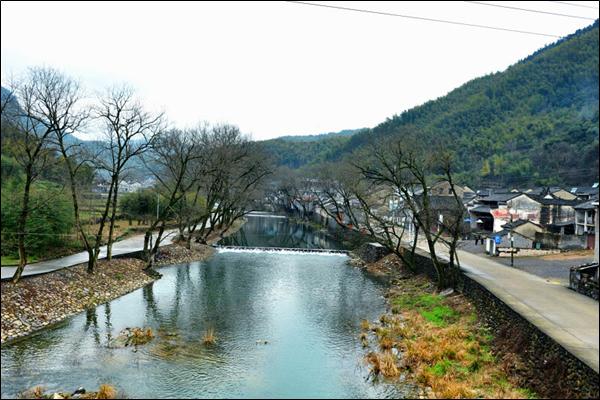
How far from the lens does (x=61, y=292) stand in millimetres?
18938

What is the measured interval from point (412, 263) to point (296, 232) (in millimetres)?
30439

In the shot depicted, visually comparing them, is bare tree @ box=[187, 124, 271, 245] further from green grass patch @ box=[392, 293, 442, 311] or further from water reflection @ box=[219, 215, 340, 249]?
green grass patch @ box=[392, 293, 442, 311]

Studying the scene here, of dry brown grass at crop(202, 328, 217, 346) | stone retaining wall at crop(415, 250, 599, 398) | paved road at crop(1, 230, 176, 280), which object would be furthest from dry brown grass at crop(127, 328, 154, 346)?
stone retaining wall at crop(415, 250, 599, 398)

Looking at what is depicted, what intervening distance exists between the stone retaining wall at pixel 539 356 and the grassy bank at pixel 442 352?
0.31 metres

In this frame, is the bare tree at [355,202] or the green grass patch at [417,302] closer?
the green grass patch at [417,302]

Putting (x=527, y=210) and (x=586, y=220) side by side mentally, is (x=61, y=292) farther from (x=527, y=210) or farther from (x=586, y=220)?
(x=527, y=210)

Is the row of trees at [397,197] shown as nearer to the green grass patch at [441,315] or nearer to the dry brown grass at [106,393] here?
the green grass patch at [441,315]

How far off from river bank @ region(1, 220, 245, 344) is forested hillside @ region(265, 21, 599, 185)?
136 ft

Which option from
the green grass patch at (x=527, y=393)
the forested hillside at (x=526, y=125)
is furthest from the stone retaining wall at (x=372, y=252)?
the forested hillside at (x=526, y=125)

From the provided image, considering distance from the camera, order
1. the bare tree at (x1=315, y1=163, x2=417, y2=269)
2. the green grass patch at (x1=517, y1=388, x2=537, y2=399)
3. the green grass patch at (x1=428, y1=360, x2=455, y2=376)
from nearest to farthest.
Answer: the green grass patch at (x1=517, y1=388, x2=537, y2=399)
the green grass patch at (x1=428, y1=360, x2=455, y2=376)
the bare tree at (x1=315, y1=163, x2=417, y2=269)

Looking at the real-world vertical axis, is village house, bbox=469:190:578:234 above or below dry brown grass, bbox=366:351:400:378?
above

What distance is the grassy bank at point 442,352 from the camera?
11.5 meters

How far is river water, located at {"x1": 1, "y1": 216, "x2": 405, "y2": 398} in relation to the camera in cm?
1176

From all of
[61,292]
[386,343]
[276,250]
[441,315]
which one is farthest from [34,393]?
[276,250]
